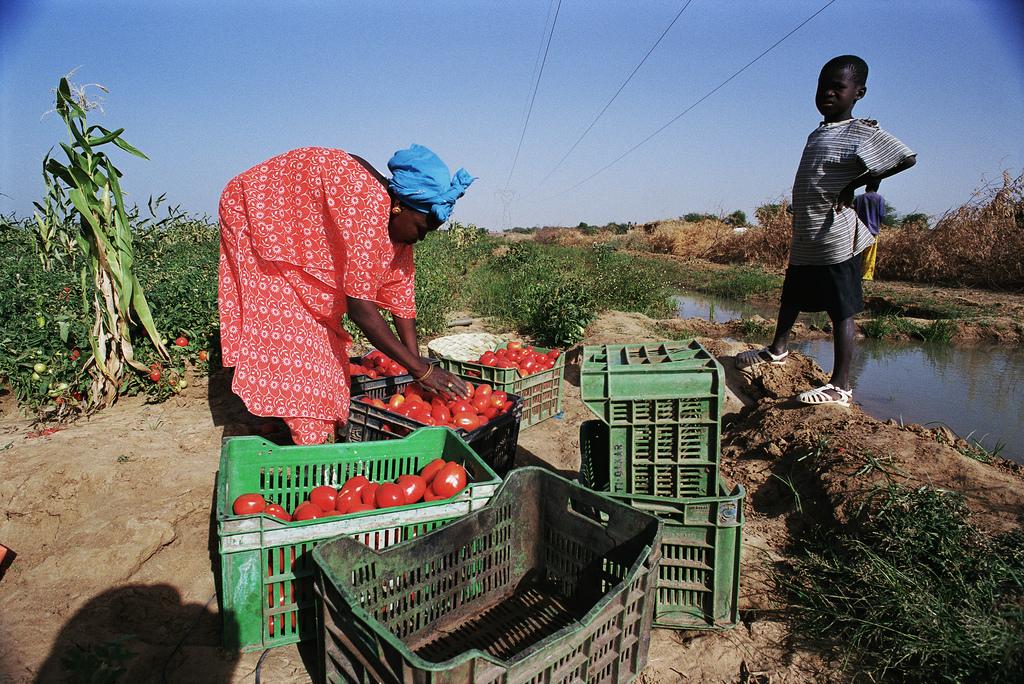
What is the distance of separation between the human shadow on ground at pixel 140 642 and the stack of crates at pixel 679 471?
5.17ft

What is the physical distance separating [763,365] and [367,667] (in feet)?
13.6

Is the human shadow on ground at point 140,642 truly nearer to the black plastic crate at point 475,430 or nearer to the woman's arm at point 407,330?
the black plastic crate at point 475,430

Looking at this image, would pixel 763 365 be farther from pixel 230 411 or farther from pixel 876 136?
pixel 230 411

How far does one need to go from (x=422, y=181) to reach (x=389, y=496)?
138 centimetres

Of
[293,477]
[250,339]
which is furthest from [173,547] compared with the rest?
[250,339]

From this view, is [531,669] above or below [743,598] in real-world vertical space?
above

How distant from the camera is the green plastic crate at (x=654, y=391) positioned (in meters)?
2.26

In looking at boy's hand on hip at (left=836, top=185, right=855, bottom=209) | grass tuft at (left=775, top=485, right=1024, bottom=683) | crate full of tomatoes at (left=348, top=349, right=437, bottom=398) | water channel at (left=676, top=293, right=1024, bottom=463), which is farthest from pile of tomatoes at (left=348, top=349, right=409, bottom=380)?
water channel at (left=676, top=293, right=1024, bottom=463)

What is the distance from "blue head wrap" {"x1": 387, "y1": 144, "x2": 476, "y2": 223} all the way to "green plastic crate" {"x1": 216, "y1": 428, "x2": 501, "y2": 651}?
3.62 ft

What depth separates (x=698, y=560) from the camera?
7.21 ft

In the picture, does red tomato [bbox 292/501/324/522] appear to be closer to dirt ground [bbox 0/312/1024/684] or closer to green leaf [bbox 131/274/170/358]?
dirt ground [bbox 0/312/1024/684]

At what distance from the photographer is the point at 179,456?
140 inches

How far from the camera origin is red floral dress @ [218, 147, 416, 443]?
8.93 feet

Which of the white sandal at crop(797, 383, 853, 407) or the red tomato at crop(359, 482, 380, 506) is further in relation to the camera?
the white sandal at crop(797, 383, 853, 407)
